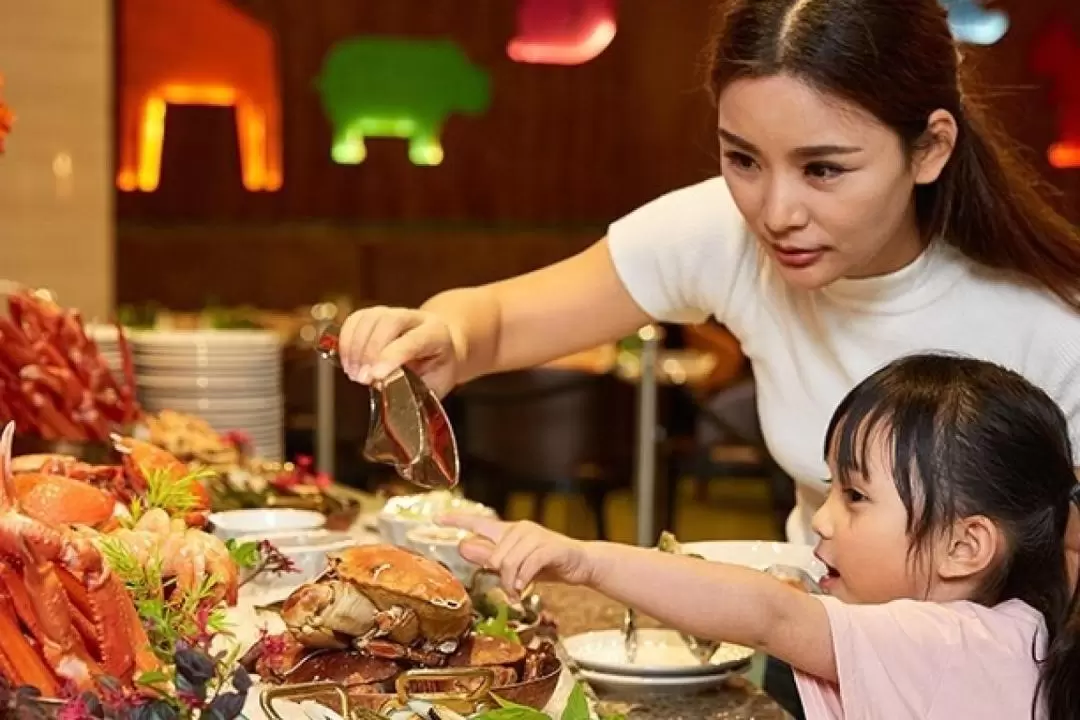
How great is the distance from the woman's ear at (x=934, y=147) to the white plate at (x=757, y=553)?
1.59ft

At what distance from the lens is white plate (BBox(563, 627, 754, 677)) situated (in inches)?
70.2

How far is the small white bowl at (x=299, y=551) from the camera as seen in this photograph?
1945mm

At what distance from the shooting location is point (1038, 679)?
1.55m

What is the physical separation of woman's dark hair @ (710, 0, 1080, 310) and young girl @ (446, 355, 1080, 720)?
258mm

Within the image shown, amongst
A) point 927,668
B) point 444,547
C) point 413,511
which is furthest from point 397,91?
point 927,668

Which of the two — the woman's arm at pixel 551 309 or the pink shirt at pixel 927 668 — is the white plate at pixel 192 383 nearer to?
the woman's arm at pixel 551 309

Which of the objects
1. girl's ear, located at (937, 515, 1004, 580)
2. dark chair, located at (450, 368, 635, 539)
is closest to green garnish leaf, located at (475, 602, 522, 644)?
girl's ear, located at (937, 515, 1004, 580)

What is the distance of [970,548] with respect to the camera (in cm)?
163

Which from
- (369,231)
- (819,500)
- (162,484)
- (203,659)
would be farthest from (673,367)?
(203,659)

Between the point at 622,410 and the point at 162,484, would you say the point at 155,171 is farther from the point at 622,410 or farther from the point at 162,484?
the point at 162,484

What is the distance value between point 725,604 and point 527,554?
0.73ft

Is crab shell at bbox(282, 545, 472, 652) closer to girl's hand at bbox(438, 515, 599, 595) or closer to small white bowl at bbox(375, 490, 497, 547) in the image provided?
girl's hand at bbox(438, 515, 599, 595)

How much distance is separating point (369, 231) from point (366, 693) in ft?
28.8

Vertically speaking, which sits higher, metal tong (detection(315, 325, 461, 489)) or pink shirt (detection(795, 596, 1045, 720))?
metal tong (detection(315, 325, 461, 489))
